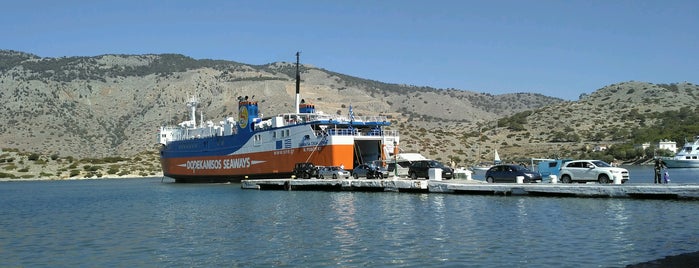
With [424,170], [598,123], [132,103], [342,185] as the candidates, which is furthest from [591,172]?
[132,103]

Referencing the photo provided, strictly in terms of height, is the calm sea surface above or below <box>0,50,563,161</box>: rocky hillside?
below

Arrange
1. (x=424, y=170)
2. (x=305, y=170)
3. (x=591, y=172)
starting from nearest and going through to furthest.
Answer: (x=591, y=172) → (x=424, y=170) → (x=305, y=170)

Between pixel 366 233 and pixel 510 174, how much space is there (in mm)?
19655

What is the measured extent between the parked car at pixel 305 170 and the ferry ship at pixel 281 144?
80cm

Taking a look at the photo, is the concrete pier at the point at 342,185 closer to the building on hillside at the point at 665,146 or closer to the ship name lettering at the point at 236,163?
the ship name lettering at the point at 236,163

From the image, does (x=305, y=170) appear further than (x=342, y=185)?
Yes

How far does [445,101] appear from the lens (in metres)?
196

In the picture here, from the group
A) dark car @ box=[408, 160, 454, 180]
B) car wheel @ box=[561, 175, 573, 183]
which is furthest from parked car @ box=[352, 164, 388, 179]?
car wheel @ box=[561, 175, 573, 183]

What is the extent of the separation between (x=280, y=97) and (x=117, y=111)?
3737cm

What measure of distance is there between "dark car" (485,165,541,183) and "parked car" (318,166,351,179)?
1192 cm

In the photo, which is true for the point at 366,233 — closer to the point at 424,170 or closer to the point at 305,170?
the point at 424,170

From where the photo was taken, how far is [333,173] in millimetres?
50250

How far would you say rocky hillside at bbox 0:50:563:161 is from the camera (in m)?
125

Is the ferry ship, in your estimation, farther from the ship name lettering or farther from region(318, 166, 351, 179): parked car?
region(318, 166, 351, 179): parked car
